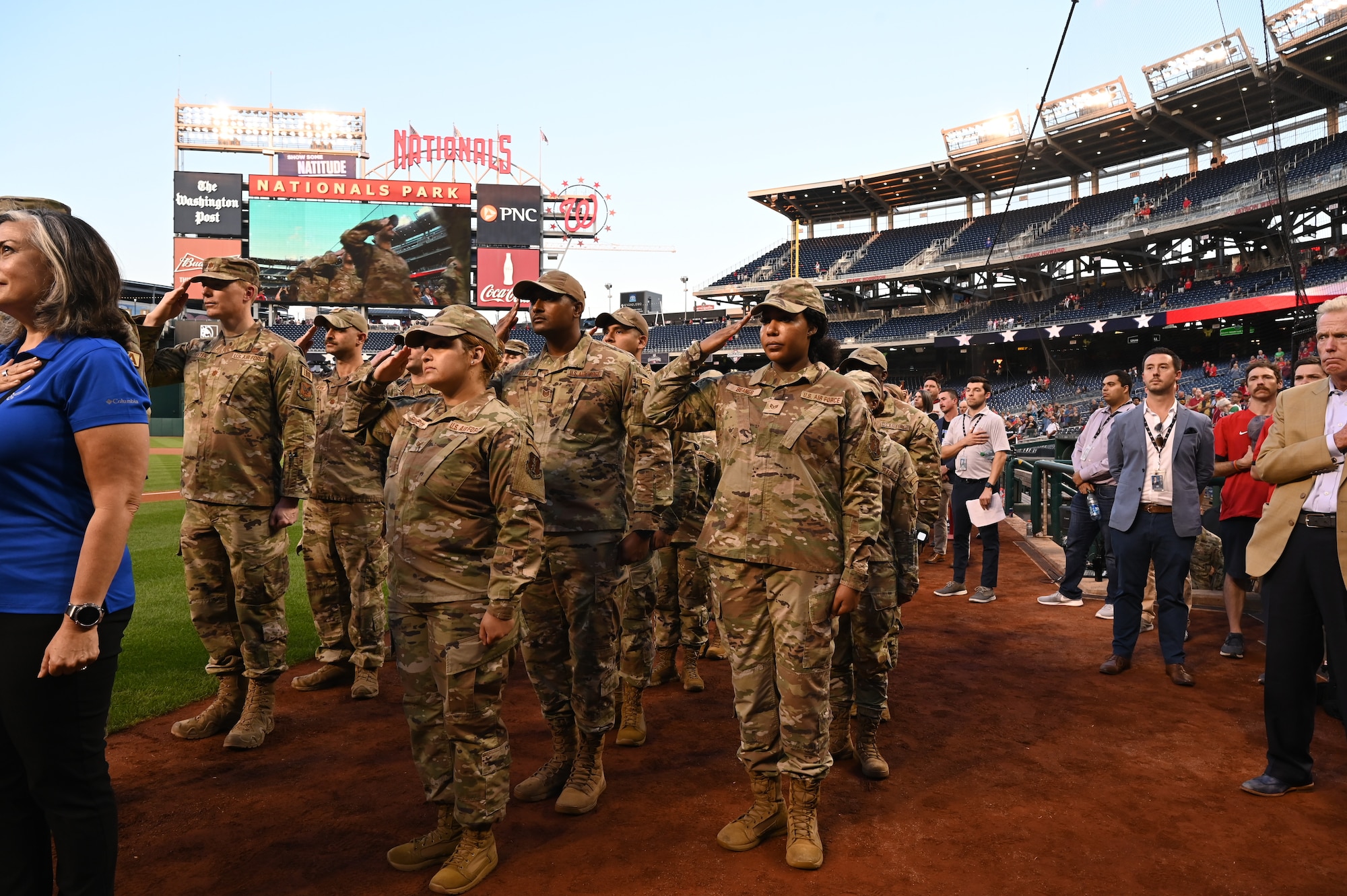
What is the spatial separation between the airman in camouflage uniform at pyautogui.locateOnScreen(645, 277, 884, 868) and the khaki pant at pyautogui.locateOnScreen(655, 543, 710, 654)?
2.32 metres

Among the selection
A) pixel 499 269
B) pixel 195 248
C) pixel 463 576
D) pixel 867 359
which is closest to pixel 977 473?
pixel 867 359

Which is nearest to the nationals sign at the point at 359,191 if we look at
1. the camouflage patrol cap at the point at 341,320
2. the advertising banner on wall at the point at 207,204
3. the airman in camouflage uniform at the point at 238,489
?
the advertising banner on wall at the point at 207,204

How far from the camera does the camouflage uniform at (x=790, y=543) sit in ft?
10.5

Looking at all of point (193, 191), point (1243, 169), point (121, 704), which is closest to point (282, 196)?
point (193, 191)

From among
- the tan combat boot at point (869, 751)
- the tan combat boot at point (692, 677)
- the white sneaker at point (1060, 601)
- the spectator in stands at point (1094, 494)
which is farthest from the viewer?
the white sneaker at point (1060, 601)

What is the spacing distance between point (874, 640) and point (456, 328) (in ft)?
8.54

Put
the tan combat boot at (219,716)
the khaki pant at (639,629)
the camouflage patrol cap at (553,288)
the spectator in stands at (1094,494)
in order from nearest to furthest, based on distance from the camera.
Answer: the camouflage patrol cap at (553,288) < the tan combat boot at (219,716) < the khaki pant at (639,629) < the spectator in stands at (1094,494)

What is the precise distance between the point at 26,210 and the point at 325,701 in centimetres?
373

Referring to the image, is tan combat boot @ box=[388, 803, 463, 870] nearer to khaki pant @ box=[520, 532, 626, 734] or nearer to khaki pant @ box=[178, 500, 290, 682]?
khaki pant @ box=[520, 532, 626, 734]

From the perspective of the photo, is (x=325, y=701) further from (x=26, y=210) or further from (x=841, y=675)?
(x=26, y=210)

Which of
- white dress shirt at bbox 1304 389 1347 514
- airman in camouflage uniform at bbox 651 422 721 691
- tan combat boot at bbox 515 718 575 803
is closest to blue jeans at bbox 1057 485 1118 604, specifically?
white dress shirt at bbox 1304 389 1347 514

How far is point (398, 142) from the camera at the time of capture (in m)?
38.2

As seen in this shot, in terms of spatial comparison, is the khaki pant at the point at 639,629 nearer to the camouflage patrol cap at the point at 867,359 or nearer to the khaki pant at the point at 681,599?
the khaki pant at the point at 681,599

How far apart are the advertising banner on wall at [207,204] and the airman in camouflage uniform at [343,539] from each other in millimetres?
34772
